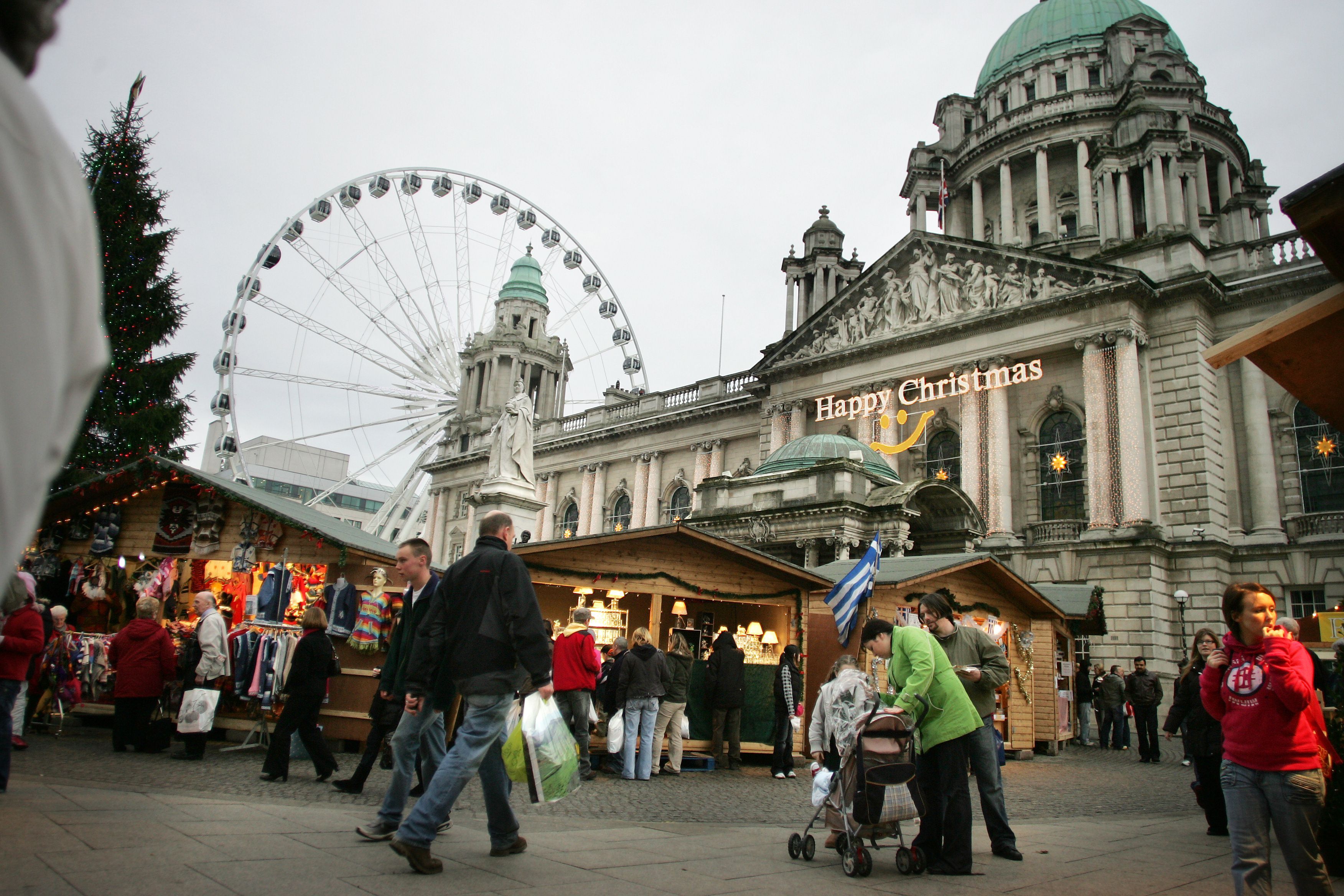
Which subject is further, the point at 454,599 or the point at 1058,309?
the point at 1058,309

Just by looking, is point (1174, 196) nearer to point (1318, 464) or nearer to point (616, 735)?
point (1318, 464)

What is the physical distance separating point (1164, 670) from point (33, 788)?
2731cm

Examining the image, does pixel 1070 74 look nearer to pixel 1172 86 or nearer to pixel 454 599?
pixel 1172 86

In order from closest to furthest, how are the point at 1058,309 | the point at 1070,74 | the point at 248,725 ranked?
1. the point at 248,725
2. the point at 1058,309
3. the point at 1070,74

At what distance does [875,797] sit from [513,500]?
611 inches

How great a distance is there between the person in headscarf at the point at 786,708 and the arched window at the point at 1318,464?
2261cm

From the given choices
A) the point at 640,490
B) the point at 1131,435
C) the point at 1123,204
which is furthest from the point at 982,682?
the point at 640,490

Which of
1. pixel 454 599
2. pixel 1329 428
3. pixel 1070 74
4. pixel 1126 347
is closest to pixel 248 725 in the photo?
pixel 454 599

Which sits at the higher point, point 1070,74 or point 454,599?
point 1070,74

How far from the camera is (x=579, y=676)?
11.3 metres

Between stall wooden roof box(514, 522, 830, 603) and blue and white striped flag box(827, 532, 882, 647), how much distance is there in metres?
1.26

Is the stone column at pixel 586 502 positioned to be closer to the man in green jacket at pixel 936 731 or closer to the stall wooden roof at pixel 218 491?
the stall wooden roof at pixel 218 491

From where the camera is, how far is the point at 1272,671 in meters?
4.88

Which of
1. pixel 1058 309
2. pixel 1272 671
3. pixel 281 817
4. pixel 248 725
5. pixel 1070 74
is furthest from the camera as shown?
pixel 1070 74
